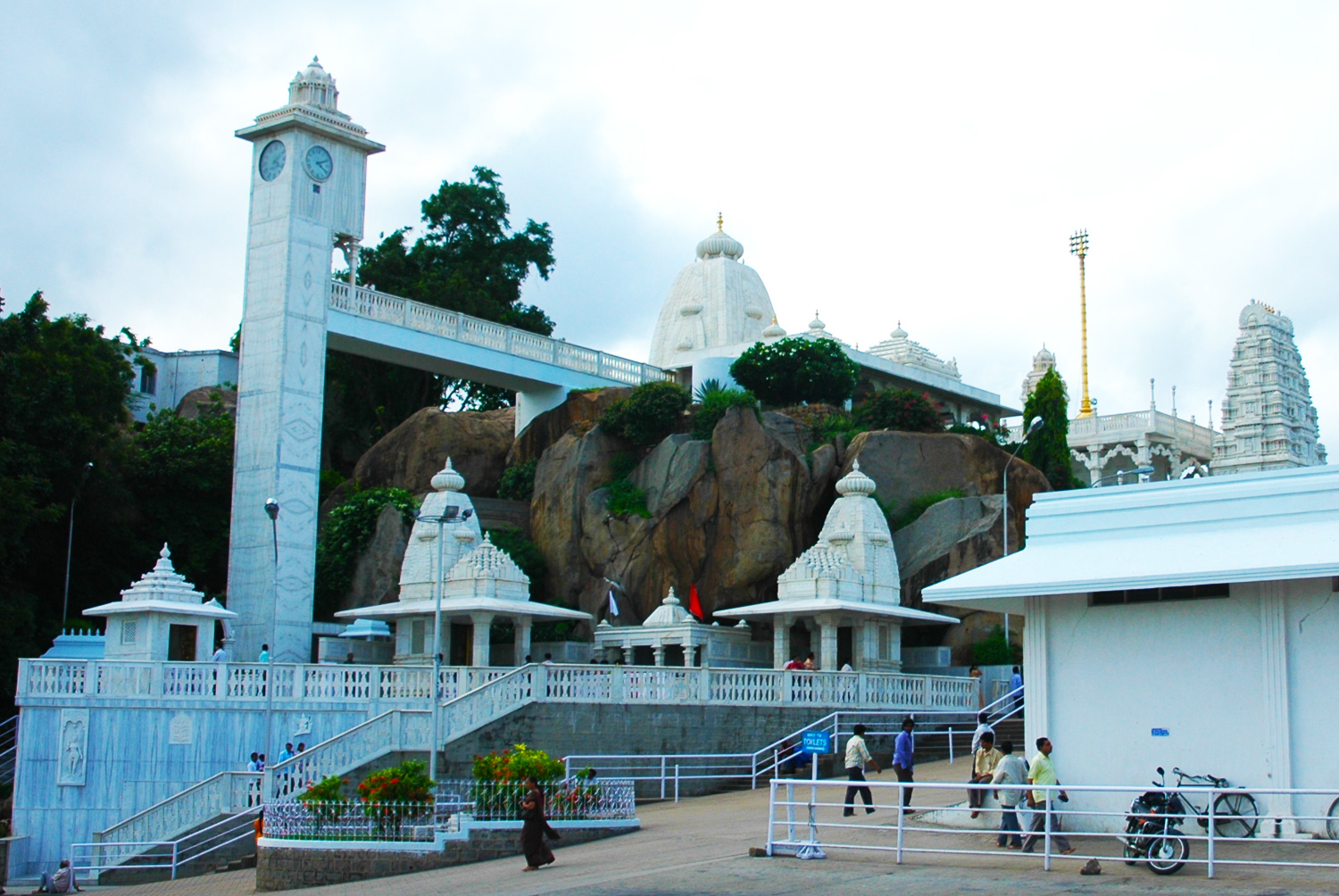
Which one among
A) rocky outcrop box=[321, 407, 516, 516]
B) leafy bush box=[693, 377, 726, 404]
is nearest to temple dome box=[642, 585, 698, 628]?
leafy bush box=[693, 377, 726, 404]

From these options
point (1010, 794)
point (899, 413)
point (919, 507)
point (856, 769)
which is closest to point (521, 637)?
point (919, 507)

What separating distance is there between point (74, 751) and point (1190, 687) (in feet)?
67.6

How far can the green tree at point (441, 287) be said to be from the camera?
179 feet

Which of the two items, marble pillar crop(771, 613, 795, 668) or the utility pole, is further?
the utility pole

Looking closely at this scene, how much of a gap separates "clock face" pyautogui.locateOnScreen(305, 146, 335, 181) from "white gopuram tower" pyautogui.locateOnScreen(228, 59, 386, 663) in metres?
0.02

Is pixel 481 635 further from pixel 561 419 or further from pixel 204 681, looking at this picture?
pixel 561 419

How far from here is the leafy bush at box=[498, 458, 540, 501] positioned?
44500 millimetres

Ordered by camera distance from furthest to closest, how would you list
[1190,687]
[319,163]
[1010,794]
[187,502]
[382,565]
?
[187,502], [382,565], [319,163], [1010,794], [1190,687]

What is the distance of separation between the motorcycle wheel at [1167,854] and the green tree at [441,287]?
41504 millimetres

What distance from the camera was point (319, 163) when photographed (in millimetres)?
39438

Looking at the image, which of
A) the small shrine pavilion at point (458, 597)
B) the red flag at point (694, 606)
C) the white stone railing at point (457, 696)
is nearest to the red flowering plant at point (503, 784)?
the white stone railing at point (457, 696)

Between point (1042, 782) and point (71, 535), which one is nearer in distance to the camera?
point (1042, 782)

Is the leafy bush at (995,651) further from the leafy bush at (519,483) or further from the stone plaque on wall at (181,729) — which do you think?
the stone plaque on wall at (181,729)

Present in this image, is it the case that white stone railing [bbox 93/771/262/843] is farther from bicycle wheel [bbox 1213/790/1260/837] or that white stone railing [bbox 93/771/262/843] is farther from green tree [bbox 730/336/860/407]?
green tree [bbox 730/336/860/407]
